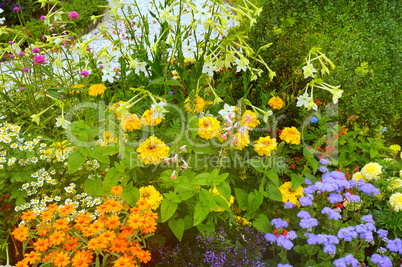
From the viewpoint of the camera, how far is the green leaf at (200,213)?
1671mm

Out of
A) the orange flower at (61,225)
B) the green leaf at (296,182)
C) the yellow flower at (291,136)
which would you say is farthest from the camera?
the yellow flower at (291,136)

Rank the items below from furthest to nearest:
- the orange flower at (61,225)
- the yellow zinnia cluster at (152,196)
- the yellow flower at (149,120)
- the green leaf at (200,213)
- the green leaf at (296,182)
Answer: the green leaf at (296,182), the yellow flower at (149,120), the yellow zinnia cluster at (152,196), the green leaf at (200,213), the orange flower at (61,225)

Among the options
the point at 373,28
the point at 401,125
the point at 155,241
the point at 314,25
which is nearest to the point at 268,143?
the point at 155,241

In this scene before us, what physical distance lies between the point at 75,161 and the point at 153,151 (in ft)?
1.50

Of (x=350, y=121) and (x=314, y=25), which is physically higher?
(x=314, y=25)

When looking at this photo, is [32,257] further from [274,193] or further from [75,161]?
[274,193]

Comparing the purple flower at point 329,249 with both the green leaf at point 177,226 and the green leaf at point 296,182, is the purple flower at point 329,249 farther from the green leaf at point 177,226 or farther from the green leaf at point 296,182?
the green leaf at point 177,226

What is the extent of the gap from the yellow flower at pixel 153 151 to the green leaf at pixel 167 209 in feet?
0.81

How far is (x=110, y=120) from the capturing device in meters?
1.91

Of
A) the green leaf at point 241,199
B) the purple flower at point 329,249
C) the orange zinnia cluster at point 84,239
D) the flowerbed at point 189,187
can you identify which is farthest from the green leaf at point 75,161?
the purple flower at point 329,249

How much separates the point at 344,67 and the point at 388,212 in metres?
1.19

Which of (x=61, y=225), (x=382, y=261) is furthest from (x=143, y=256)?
(x=382, y=261)

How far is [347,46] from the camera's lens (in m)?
2.54

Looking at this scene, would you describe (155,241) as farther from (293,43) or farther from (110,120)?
(293,43)
